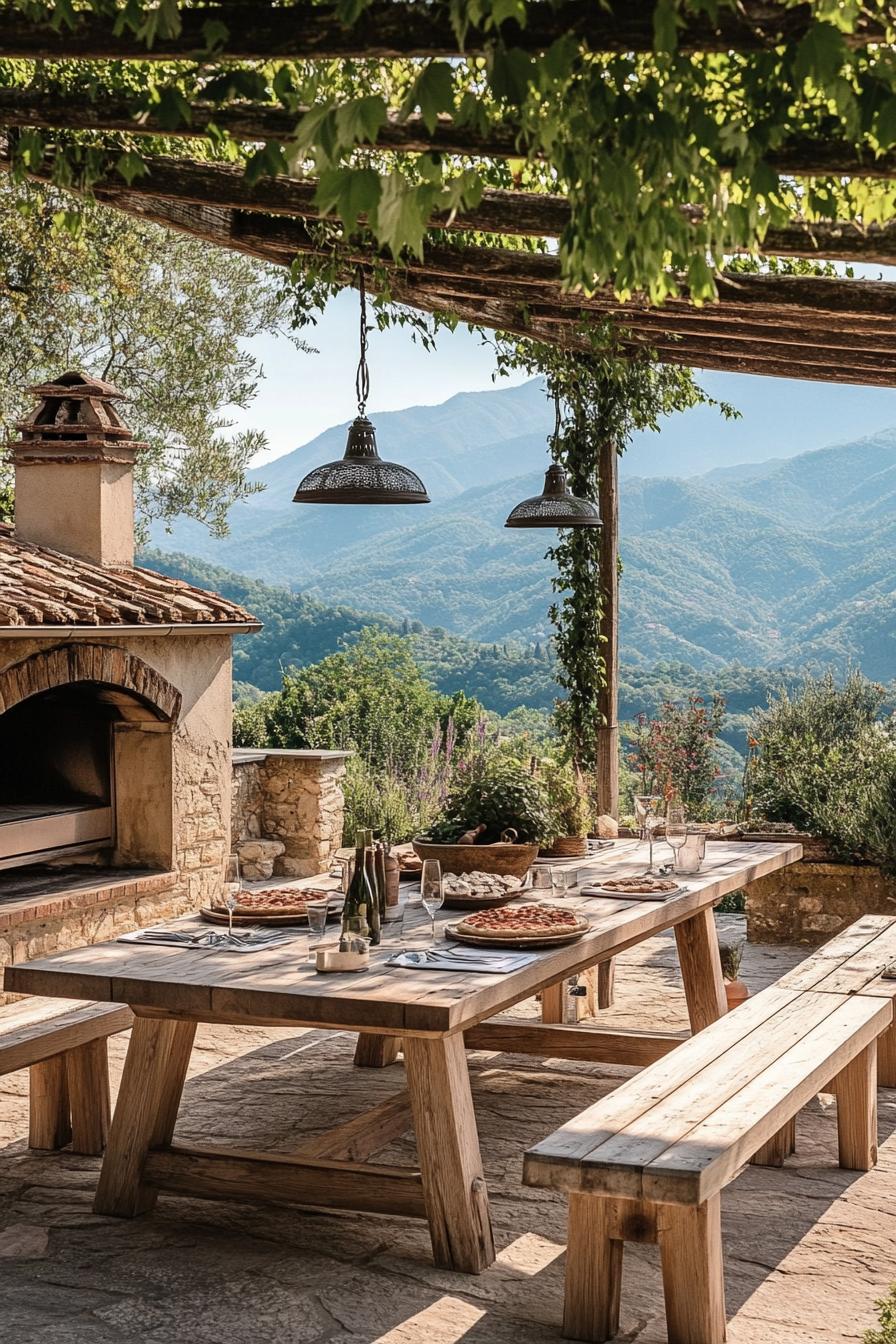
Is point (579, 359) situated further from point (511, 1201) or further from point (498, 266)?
point (511, 1201)

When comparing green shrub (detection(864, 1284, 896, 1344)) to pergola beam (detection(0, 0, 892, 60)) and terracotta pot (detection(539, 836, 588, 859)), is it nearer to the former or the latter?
pergola beam (detection(0, 0, 892, 60))

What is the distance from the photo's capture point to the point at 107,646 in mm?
7164

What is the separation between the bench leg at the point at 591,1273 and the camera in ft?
11.2

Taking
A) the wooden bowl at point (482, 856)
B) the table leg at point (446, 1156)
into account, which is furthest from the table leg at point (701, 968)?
the table leg at point (446, 1156)

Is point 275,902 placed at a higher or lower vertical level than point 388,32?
lower

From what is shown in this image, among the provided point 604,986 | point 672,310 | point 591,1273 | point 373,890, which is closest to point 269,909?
point 373,890

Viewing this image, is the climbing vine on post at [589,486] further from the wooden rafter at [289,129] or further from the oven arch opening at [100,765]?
the wooden rafter at [289,129]

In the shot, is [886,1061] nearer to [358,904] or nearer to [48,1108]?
[358,904]

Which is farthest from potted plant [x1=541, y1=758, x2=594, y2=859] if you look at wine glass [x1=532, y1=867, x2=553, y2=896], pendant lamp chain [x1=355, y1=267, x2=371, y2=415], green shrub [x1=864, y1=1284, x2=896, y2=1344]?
green shrub [x1=864, y1=1284, x2=896, y2=1344]

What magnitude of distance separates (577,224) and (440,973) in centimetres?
213

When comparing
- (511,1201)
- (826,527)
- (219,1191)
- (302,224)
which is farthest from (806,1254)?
(826,527)

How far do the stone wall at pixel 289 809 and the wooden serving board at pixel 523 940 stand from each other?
227 inches

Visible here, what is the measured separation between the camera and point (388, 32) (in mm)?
2537

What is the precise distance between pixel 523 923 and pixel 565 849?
1539 millimetres
